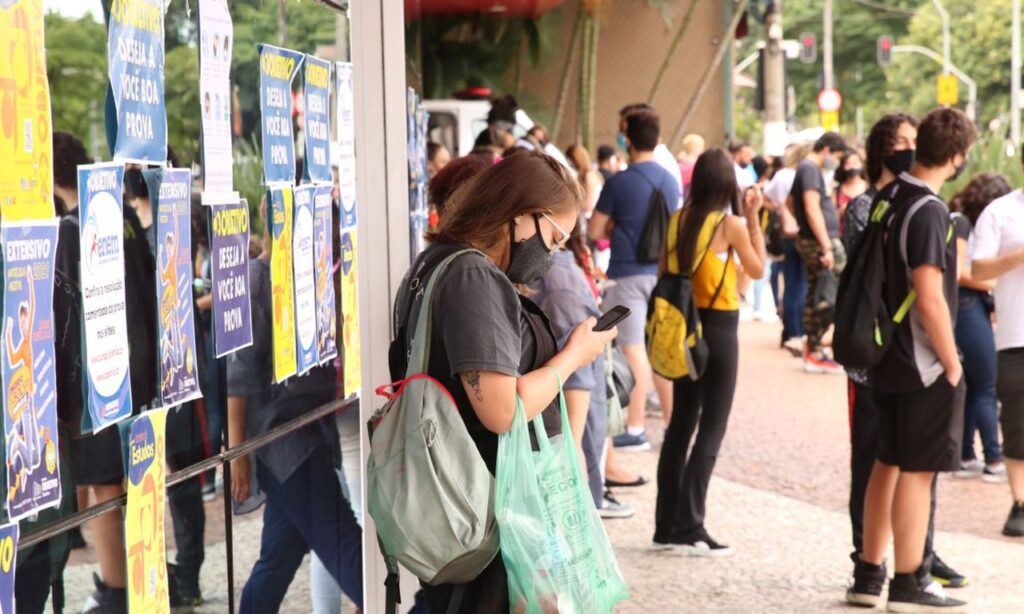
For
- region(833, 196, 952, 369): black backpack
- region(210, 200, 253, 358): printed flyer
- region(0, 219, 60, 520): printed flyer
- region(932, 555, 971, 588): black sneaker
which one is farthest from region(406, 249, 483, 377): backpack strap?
region(932, 555, 971, 588): black sneaker

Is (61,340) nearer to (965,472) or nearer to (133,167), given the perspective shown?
(133,167)

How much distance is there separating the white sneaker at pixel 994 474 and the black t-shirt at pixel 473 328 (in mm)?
6154

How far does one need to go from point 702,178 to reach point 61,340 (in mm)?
4791

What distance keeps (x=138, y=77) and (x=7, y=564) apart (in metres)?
1.06

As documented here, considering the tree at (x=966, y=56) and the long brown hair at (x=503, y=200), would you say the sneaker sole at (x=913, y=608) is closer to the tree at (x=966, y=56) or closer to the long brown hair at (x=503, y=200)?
the long brown hair at (x=503, y=200)

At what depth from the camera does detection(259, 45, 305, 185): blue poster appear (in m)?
3.89

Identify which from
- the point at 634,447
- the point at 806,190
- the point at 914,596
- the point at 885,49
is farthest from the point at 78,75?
the point at 885,49

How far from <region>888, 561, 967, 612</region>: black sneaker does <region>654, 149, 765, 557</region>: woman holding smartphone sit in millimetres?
1233

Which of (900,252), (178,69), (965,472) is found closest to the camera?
(178,69)

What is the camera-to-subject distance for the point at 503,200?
3.50 meters

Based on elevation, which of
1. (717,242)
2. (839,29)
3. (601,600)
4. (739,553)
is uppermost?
(839,29)

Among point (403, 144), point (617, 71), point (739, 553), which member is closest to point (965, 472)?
point (739, 553)

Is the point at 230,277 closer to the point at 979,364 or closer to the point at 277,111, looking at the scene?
the point at 277,111

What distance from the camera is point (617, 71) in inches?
878
